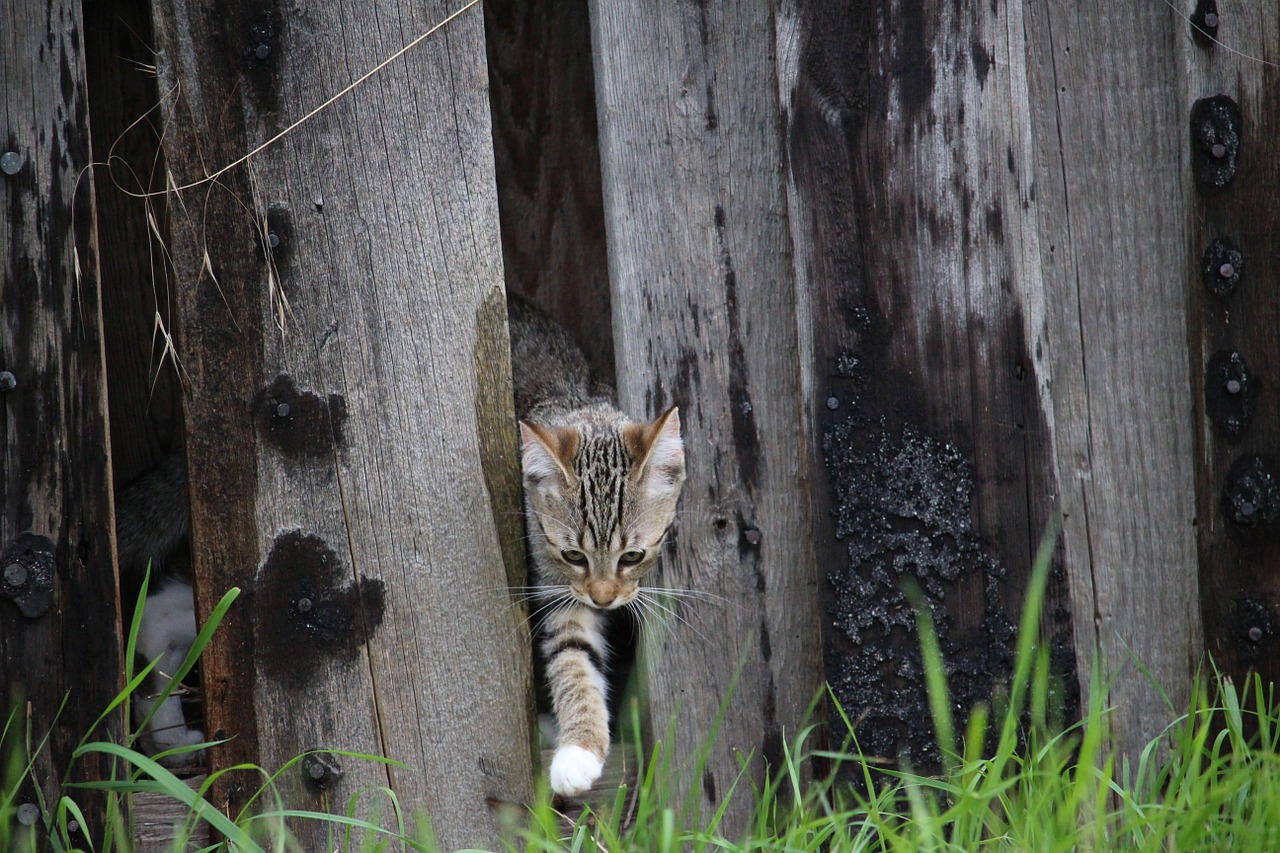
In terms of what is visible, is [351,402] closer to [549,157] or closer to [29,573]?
[29,573]

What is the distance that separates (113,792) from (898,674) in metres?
1.73

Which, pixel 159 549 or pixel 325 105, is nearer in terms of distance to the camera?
pixel 325 105

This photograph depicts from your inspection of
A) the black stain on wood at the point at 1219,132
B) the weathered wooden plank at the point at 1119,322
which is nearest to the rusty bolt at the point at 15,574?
the weathered wooden plank at the point at 1119,322

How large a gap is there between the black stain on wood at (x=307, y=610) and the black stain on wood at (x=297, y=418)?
0.20m

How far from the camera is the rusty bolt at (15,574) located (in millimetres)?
2223

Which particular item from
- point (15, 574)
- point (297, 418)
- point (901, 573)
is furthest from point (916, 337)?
point (15, 574)

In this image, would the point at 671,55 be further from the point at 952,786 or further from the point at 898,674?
the point at 952,786

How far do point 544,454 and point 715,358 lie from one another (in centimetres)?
49

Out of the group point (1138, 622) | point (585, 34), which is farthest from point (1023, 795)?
point (585, 34)

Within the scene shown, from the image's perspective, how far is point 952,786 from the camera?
2004 mm

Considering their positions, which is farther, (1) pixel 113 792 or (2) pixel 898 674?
(2) pixel 898 674

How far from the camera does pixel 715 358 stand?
2.73 m

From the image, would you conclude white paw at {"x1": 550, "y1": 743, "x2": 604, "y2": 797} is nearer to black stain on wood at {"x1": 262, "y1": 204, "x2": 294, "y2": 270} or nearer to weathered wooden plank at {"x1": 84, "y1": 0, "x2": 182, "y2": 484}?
black stain on wood at {"x1": 262, "y1": 204, "x2": 294, "y2": 270}

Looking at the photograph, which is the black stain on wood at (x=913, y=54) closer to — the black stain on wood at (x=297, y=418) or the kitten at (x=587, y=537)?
the kitten at (x=587, y=537)
